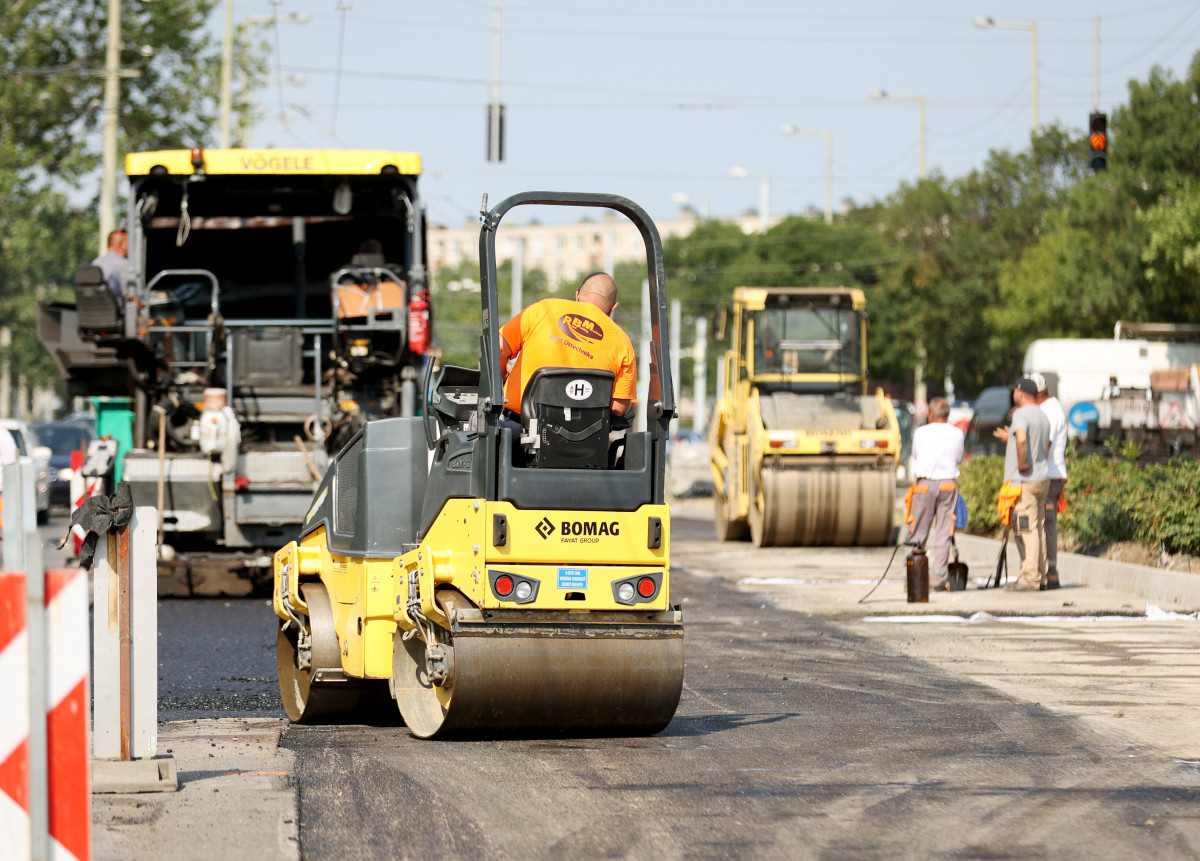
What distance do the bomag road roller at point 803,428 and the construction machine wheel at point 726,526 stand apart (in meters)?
0.02

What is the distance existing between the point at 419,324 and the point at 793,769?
26.3 ft

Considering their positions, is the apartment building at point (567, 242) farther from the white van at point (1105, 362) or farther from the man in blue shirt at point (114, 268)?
the man in blue shirt at point (114, 268)

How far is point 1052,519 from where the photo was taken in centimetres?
1485

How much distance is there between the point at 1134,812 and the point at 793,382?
52.2 ft

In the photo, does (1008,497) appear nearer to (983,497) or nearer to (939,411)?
(939,411)

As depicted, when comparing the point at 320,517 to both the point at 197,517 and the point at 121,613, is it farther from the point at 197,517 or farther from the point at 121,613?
the point at 197,517

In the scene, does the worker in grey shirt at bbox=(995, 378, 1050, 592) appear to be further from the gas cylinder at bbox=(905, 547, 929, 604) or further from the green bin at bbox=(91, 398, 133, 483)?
the green bin at bbox=(91, 398, 133, 483)

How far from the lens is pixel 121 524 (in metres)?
6.14

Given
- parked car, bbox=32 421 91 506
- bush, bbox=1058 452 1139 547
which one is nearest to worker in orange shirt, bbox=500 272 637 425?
bush, bbox=1058 452 1139 547

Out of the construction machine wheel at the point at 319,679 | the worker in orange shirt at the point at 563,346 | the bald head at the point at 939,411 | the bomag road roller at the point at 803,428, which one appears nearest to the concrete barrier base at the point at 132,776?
the construction machine wheel at the point at 319,679

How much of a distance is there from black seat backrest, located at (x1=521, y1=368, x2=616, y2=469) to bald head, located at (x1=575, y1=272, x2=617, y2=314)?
47cm

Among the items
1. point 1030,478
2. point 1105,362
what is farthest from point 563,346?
point 1105,362

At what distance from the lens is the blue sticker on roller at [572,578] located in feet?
23.7

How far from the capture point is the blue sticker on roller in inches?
285
